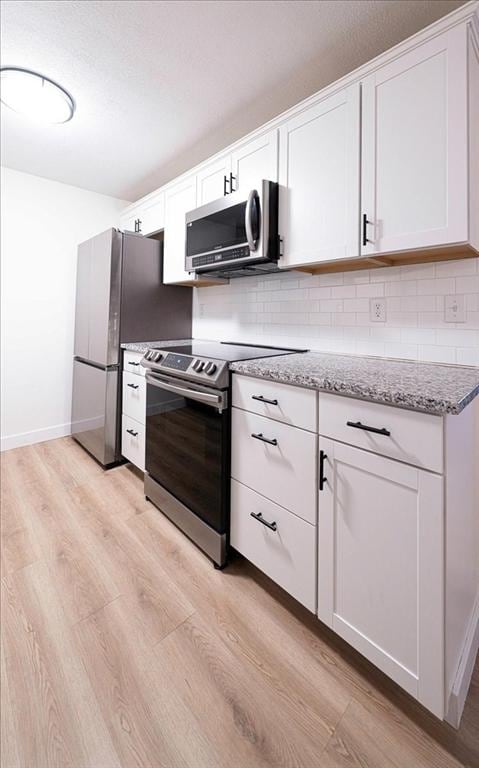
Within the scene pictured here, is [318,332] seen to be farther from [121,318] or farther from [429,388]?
[121,318]

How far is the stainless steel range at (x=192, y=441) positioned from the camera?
158 cm

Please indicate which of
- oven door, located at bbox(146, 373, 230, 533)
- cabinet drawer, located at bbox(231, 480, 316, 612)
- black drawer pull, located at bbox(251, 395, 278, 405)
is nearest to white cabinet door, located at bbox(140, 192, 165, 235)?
oven door, located at bbox(146, 373, 230, 533)

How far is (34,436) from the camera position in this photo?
3.25 metres

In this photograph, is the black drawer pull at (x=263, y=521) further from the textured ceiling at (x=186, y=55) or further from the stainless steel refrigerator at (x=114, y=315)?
the textured ceiling at (x=186, y=55)

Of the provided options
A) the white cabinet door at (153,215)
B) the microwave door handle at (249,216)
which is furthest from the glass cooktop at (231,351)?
the white cabinet door at (153,215)

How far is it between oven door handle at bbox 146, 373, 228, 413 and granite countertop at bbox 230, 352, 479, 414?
15 centimetres

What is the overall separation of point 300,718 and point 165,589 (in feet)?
2.34

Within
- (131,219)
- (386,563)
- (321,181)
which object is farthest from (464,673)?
(131,219)

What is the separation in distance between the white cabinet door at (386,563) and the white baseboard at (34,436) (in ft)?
9.83

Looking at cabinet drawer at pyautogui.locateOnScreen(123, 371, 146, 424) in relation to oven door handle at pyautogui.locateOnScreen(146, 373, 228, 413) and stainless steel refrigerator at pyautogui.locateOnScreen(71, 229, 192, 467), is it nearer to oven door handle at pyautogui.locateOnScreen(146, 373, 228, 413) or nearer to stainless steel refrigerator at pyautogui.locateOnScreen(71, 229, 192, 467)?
stainless steel refrigerator at pyautogui.locateOnScreen(71, 229, 192, 467)

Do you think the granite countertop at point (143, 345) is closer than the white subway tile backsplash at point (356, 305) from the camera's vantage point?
No

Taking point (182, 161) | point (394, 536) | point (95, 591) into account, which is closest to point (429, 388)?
point (394, 536)

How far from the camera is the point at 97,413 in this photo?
2758 millimetres

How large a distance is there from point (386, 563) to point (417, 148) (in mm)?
1433
